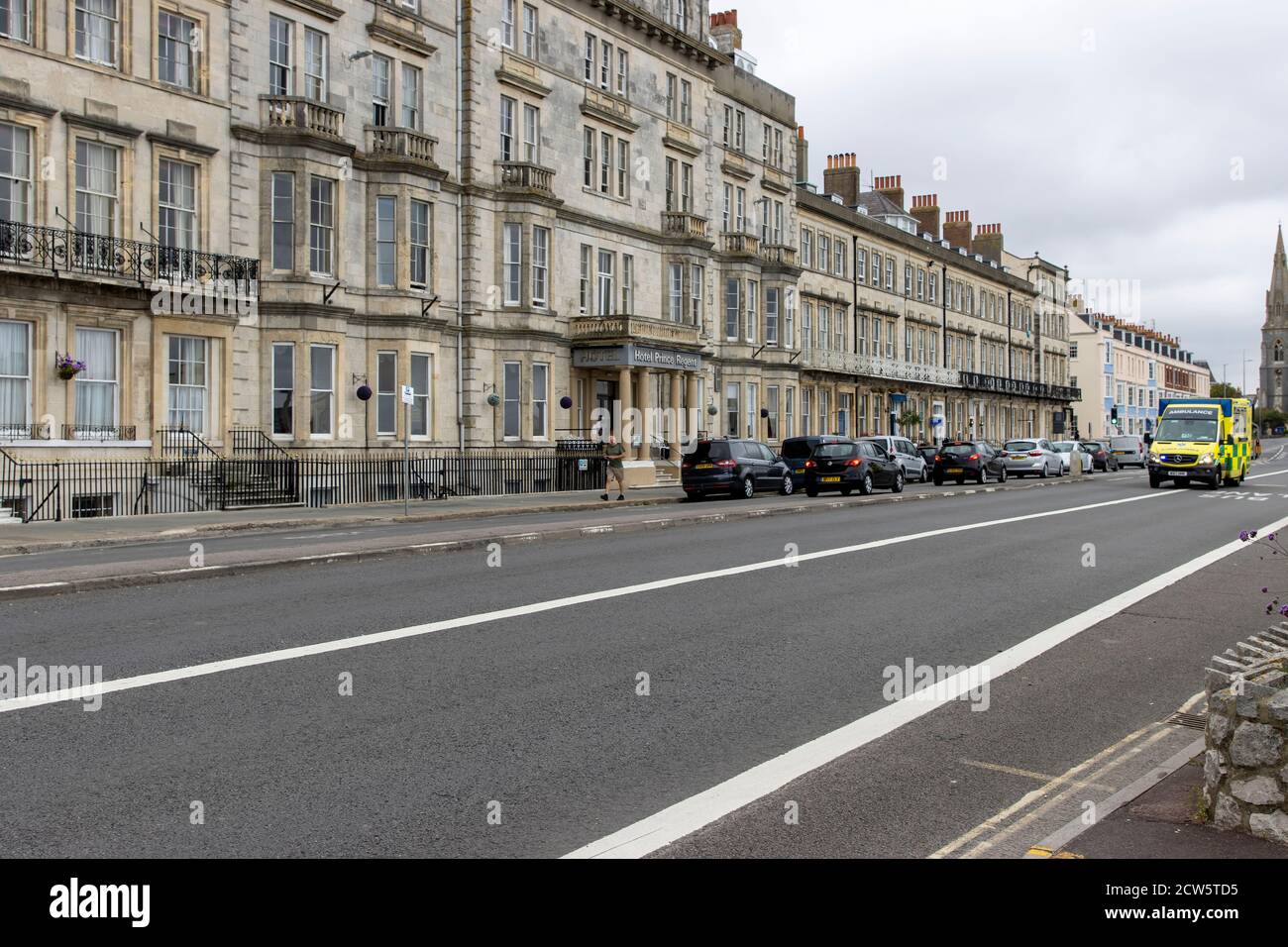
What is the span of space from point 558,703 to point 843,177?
63.9 meters

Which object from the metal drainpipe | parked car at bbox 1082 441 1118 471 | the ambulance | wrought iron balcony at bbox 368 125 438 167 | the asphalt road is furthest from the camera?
parked car at bbox 1082 441 1118 471

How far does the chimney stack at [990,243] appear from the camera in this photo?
89750 millimetres

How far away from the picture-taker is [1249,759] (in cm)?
466

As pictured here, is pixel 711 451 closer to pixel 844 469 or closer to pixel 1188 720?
pixel 844 469

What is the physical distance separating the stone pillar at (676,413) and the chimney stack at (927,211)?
42.4 m

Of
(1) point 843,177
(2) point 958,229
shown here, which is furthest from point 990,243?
(1) point 843,177

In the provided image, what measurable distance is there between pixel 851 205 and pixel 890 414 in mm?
12422

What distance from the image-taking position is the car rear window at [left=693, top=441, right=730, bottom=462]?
32469mm

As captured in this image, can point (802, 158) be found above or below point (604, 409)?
above

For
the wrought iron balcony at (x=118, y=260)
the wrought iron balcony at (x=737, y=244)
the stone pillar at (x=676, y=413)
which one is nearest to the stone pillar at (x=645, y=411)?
the stone pillar at (x=676, y=413)

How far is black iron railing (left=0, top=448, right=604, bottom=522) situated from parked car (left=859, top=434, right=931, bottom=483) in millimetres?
12538

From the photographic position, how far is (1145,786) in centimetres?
544

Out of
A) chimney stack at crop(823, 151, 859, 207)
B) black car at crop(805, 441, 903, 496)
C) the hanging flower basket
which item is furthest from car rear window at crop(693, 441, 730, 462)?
chimney stack at crop(823, 151, 859, 207)

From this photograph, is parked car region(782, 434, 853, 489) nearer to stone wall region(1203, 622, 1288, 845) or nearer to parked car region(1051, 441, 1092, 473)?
parked car region(1051, 441, 1092, 473)
